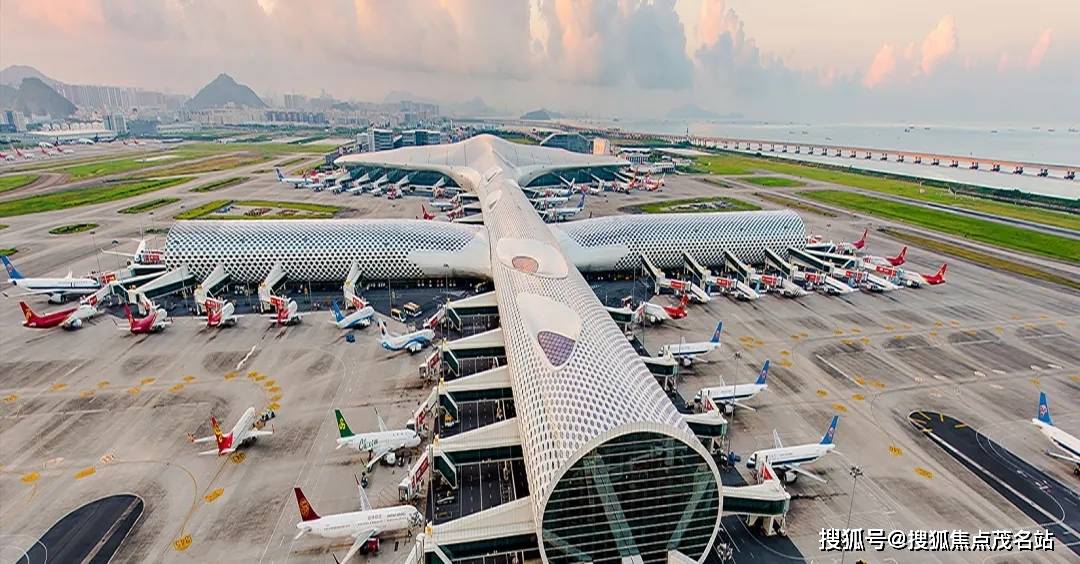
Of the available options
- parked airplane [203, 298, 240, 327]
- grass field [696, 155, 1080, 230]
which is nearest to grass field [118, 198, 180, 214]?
parked airplane [203, 298, 240, 327]

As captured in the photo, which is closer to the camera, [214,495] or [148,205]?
[214,495]

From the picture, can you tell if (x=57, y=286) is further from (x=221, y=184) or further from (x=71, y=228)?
(x=221, y=184)

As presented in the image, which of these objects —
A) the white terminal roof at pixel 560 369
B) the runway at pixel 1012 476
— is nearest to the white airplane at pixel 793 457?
the white terminal roof at pixel 560 369

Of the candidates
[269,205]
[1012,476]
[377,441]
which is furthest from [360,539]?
[269,205]

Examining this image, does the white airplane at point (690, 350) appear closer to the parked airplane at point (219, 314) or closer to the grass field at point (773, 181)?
the parked airplane at point (219, 314)

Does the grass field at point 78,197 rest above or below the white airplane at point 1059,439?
above

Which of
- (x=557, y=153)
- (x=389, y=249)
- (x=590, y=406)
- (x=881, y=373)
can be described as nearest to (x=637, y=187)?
(x=557, y=153)
